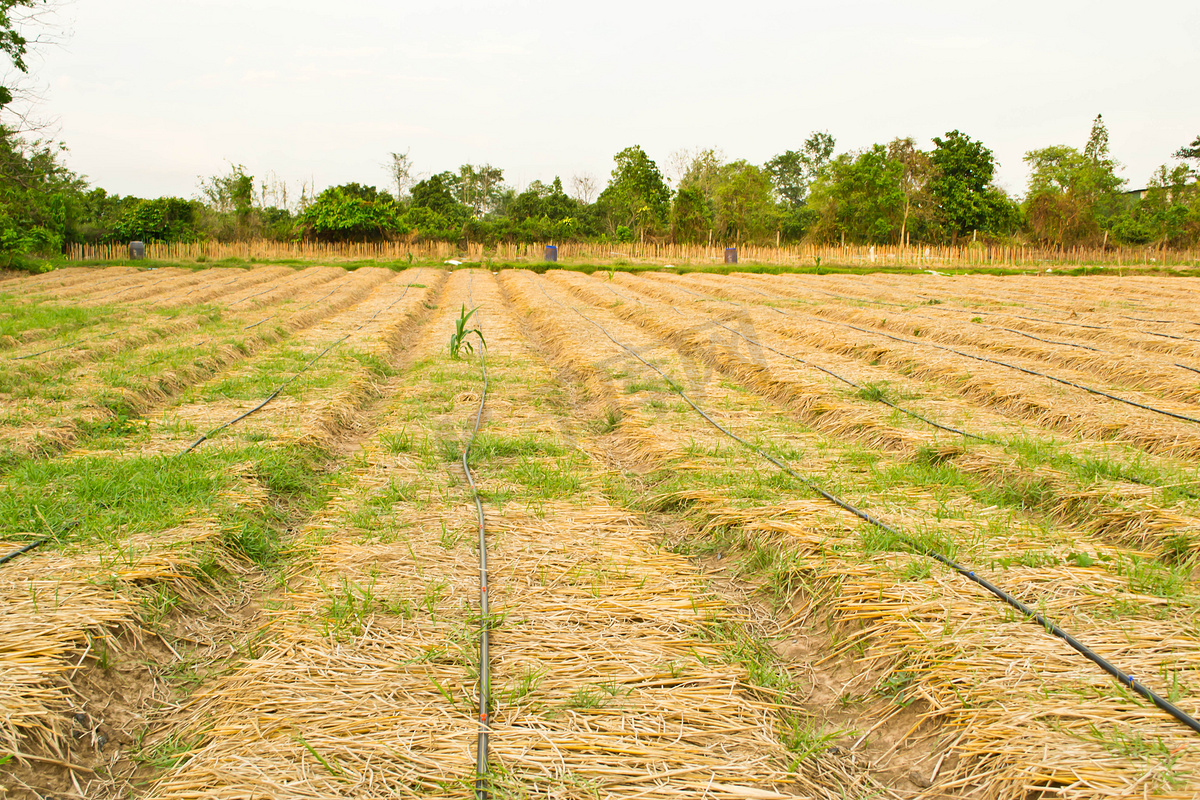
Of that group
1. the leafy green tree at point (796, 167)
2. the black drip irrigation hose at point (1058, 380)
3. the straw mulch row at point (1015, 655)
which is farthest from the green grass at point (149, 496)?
the leafy green tree at point (796, 167)

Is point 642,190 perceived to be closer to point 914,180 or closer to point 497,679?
point 914,180

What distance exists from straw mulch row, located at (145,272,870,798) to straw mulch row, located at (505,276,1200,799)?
0.43 m

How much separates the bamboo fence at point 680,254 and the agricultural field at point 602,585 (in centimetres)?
2091

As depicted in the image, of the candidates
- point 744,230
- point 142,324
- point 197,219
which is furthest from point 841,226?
point 142,324

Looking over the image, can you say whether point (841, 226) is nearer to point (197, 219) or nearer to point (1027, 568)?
point (197, 219)

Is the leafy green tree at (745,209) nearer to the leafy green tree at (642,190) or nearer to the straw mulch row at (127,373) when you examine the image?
the leafy green tree at (642,190)

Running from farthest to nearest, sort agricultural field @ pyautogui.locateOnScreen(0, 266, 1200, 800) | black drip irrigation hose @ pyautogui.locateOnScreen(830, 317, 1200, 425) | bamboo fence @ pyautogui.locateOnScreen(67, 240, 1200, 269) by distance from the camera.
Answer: bamboo fence @ pyautogui.locateOnScreen(67, 240, 1200, 269) < black drip irrigation hose @ pyautogui.locateOnScreen(830, 317, 1200, 425) < agricultural field @ pyautogui.locateOnScreen(0, 266, 1200, 800)

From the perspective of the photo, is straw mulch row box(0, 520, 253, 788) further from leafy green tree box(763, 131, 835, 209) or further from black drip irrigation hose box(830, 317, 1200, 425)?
leafy green tree box(763, 131, 835, 209)

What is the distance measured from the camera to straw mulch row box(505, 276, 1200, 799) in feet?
5.83

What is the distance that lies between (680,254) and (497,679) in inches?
1055

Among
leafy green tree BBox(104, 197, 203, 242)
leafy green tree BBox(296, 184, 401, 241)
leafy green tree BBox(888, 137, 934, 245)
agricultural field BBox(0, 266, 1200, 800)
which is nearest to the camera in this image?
agricultural field BBox(0, 266, 1200, 800)

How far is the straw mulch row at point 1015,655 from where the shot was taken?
1.78m

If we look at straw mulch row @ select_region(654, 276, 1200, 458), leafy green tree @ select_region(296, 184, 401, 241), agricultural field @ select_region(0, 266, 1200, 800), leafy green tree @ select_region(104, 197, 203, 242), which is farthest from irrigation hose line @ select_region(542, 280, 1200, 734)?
leafy green tree @ select_region(104, 197, 203, 242)

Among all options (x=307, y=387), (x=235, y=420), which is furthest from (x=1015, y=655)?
(x=307, y=387)
